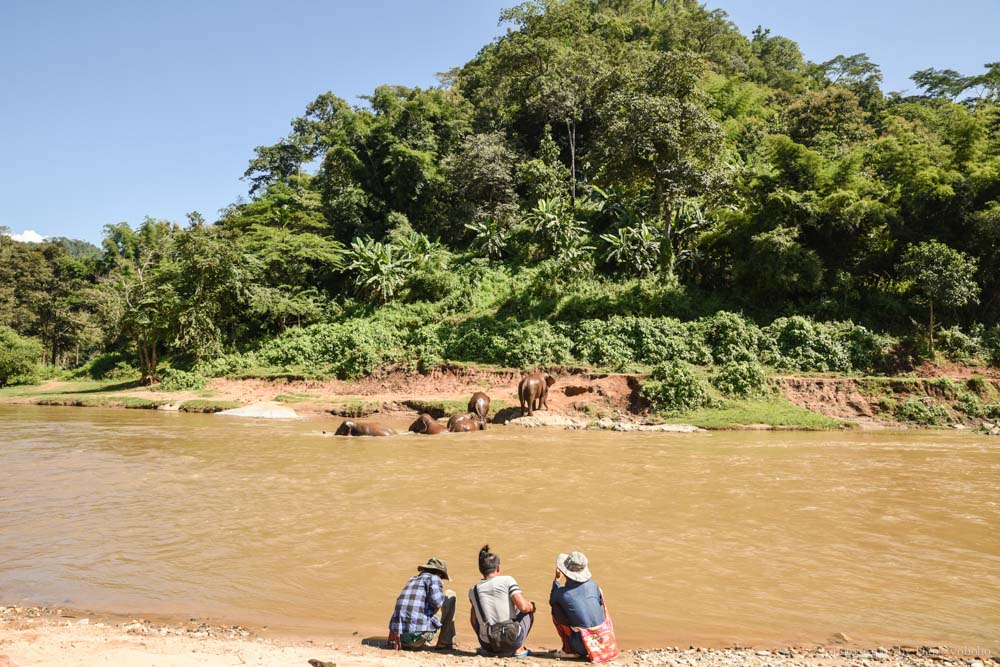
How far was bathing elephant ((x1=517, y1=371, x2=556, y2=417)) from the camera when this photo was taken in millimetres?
21484

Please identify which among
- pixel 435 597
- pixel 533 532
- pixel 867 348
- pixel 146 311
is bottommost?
pixel 533 532

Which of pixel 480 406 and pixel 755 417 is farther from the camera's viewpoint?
pixel 480 406

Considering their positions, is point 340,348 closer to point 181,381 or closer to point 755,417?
point 181,381

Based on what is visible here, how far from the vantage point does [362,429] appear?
18.8 m

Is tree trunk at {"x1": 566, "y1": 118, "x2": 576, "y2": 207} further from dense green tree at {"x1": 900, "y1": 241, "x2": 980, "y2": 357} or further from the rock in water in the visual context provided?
the rock in water

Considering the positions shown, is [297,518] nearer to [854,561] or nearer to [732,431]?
[854,561]

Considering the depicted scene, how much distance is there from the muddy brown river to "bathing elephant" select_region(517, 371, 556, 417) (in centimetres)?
467

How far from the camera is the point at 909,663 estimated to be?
546cm

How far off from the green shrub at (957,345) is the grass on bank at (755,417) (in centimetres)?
675

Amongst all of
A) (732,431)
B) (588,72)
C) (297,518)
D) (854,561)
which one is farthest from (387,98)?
(854,561)

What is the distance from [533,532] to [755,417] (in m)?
13.7

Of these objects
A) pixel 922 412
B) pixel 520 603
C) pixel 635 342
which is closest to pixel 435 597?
pixel 520 603

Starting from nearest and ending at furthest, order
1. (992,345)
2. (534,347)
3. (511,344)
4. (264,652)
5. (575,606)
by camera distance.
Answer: (264,652)
(575,606)
(992,345)
(534,347)
(511,344)

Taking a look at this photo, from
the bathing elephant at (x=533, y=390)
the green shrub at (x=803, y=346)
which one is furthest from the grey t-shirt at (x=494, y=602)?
the green shrub at (x=803, y=346)
